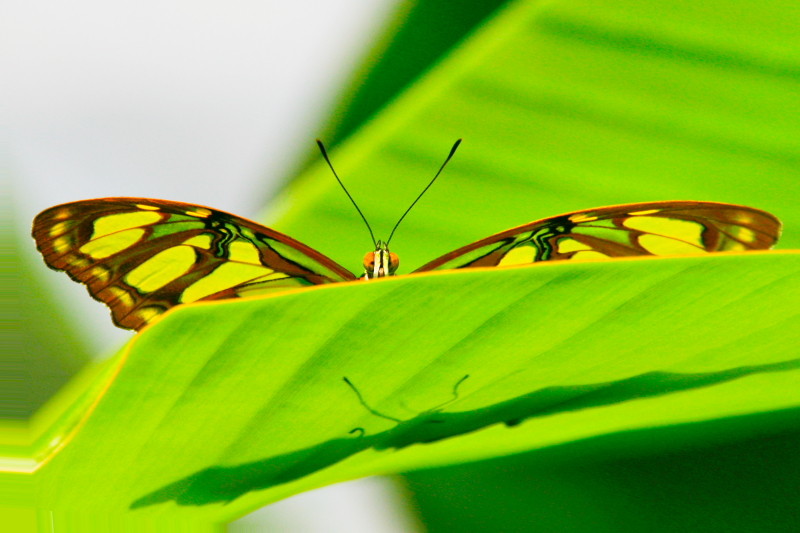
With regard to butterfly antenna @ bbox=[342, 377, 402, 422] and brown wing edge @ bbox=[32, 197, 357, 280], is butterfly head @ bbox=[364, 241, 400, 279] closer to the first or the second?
brown wing edge @ bbox=[32, 197, 357, 280]

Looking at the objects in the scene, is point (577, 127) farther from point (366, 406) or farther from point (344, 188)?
point (366, 406)

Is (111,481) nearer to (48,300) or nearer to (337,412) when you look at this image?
(337,412)

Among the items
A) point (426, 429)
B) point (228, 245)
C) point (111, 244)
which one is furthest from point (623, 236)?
point (111, 244)

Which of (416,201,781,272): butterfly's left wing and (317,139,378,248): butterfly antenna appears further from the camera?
(317,139,378,248): butterfly antenna

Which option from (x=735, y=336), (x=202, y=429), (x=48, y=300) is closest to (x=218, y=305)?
(x=202, y=429)

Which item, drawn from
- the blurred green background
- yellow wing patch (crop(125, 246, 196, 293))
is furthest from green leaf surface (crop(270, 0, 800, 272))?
yellow wing patch (crop(125, 246, 196, 293))

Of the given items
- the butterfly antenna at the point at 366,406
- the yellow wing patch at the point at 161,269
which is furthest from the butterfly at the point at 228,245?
the butterfly antenna at the point at 366,406
